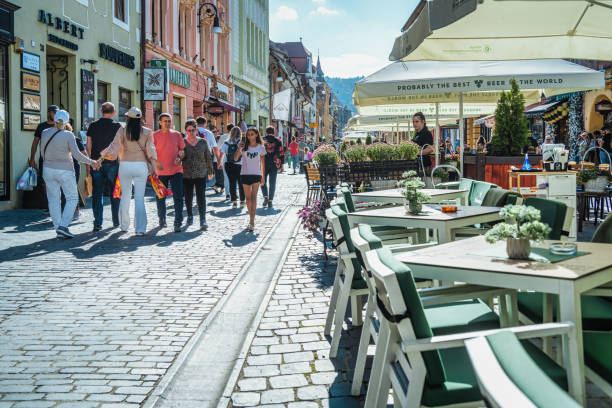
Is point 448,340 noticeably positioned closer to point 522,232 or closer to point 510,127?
point 522,232

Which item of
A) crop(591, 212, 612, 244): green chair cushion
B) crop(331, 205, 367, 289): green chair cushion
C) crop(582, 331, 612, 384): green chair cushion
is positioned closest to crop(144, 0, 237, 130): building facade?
crop(331, 205, 367, 289): green chair cushion

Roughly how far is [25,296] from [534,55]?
5.98 meters

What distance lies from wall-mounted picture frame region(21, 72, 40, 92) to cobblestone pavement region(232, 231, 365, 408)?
9.22 m

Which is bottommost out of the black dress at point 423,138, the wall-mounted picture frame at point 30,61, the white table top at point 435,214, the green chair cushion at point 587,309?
the green chair cushion at point 587,309

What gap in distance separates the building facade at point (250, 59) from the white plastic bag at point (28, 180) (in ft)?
74.4

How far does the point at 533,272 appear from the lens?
8.79 ft

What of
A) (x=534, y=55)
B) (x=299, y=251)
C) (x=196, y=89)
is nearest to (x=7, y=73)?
(x=299, y=251)

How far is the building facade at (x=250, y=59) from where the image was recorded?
34.6 metres

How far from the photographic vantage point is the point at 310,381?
3.68m

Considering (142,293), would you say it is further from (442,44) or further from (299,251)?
(442,44)

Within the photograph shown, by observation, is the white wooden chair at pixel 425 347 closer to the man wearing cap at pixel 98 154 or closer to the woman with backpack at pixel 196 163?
the man wearing cap at pixel 98 154

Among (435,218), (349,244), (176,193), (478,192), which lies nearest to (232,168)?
(176,193)

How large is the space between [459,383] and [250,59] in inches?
1472

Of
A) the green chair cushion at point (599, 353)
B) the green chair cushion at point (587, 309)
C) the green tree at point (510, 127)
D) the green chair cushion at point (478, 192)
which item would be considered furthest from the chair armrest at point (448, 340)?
the green tree at point (510, 127)
